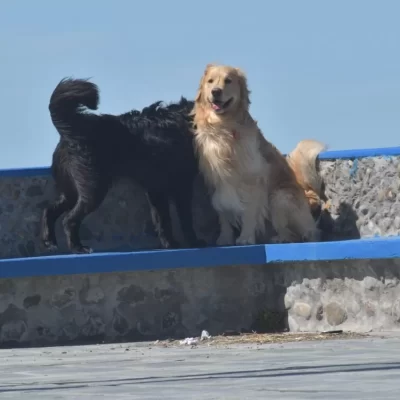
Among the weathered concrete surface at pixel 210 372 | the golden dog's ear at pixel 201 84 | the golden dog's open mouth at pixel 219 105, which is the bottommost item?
the weathered concrete surface at pixel 210 372

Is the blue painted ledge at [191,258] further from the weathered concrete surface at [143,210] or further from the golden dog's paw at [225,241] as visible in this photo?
the weathered concrete surface at [143,210]

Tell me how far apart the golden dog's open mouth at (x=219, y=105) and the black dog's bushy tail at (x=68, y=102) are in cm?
113

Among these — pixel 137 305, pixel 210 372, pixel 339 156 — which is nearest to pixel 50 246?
pixel 137 305

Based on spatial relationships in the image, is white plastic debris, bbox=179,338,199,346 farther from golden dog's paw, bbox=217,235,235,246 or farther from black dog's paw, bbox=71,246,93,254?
golden dog's paw, bbox=217,235,235,246

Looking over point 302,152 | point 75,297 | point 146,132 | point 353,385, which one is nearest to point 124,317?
point 75,297

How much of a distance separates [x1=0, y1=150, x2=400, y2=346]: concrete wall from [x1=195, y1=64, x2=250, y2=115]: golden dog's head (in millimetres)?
1350

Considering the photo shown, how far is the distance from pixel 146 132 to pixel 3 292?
7.04 feet

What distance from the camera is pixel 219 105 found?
11.9 meters

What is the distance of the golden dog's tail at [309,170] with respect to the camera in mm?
12531

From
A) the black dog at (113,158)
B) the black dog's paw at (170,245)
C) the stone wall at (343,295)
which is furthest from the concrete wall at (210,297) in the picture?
the black dog's paw at (170,245)

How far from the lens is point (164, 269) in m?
11.0

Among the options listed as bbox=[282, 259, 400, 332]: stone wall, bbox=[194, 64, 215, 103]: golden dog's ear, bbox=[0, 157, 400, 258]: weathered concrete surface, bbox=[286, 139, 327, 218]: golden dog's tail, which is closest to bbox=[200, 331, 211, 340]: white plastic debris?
bbox=[282, 259, 400, 332]: stone wall

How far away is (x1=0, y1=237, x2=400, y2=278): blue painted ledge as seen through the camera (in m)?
10.3

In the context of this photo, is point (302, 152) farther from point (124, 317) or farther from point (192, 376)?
point (192, 376)
